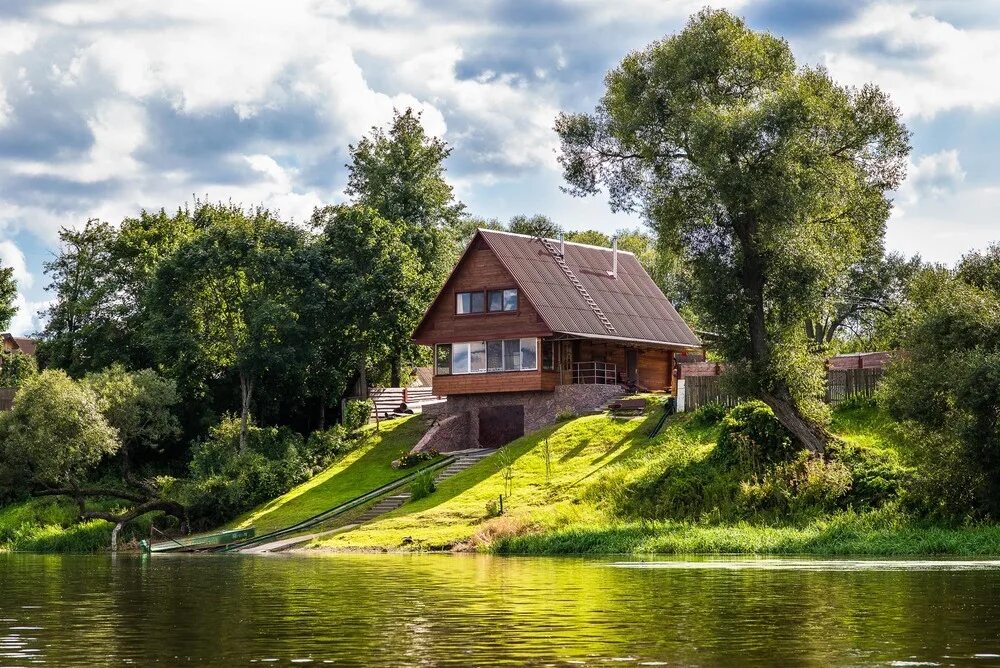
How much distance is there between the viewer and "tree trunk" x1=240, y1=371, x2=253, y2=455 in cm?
7675

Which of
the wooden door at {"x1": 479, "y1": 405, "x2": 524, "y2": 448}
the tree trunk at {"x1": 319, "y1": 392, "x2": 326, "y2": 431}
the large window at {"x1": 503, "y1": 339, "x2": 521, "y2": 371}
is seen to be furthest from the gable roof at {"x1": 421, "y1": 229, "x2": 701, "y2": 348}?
the tree trunk at {"x1": 319, "y1": 392, "x2": 326, "y2": 431}

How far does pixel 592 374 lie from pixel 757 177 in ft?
77.6

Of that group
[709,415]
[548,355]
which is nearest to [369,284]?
[548,355]

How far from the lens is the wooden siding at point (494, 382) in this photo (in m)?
76.3

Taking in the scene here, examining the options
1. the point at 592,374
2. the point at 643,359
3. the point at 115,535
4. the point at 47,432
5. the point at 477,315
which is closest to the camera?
the point at 115,535

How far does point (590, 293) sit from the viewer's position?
264 ft

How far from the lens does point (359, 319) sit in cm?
8044

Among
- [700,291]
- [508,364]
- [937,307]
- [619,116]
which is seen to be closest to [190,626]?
[937,307]

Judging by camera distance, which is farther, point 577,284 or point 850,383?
point 577,284

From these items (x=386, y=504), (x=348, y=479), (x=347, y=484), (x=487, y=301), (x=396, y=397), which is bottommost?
(x=386, y=504)

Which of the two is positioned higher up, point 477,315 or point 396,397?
point 477,315

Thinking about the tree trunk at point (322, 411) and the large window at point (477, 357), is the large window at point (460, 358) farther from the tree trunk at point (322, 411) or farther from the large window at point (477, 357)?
the tree trunk at point (322, 411)

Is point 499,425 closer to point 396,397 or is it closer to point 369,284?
point 396,397

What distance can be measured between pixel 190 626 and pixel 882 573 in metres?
18.4
